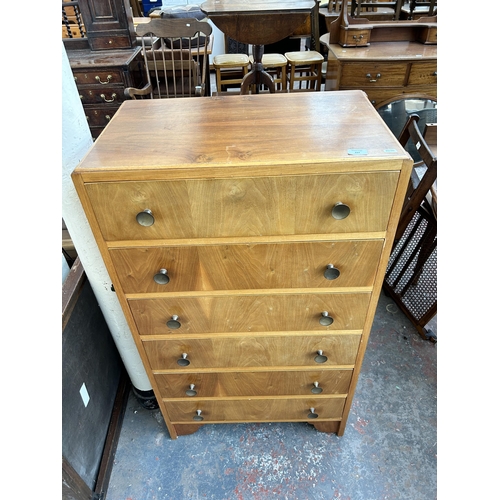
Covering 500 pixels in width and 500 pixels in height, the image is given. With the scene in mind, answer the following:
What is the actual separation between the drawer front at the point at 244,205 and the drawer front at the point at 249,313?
0.79 feet

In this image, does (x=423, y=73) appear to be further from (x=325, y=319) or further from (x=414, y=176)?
(x=325, y=319)

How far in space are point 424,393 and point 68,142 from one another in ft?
6.13

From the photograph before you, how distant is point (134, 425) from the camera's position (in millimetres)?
1647

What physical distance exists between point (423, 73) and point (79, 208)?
2988 millimetres

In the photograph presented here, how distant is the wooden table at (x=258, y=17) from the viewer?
1.90 metres

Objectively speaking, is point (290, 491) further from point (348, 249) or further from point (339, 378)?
point (348, 249)

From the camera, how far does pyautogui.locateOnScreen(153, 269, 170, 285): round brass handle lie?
95cm

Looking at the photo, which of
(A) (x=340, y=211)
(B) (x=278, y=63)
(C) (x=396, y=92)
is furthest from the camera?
(B) (x=278, y=63)

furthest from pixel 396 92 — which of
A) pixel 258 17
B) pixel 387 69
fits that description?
pixel 258 17

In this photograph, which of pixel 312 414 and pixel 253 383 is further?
pixel 312 414

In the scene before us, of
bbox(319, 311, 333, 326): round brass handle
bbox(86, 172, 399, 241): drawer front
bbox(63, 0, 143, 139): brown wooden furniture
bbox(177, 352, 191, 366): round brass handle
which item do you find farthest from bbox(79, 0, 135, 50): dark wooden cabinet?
bbox(319, 311, 333, 326): round brass handle

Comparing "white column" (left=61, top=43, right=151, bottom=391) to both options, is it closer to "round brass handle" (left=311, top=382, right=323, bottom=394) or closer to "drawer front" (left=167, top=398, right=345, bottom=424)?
"drawer front" (left=167, top=398, right=345, bottom=424)

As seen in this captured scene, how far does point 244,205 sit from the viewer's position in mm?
837
